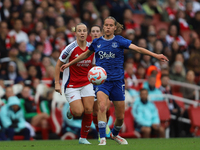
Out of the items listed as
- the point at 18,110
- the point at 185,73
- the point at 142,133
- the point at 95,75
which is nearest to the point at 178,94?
the point at 185,73

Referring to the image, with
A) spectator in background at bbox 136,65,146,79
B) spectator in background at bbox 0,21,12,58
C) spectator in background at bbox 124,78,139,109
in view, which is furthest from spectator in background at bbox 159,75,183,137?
spectator in background at bbox 0,21,12,58

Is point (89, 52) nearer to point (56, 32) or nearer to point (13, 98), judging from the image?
point (13, 98)

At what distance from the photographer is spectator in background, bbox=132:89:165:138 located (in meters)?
13.4

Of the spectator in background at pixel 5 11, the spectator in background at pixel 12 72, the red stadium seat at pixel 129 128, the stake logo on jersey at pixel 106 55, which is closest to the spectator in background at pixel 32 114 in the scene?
the spectator in background at pixel 12 72

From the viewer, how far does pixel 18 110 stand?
12297 mm

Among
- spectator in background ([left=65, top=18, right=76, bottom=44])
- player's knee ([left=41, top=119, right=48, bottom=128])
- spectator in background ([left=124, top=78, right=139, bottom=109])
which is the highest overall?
spectator in background ([left=65, top=18, right=76, bottom=44])

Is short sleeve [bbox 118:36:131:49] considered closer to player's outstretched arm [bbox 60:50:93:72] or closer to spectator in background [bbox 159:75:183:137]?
player's outstretched arm [bbox 60:50:93:72]

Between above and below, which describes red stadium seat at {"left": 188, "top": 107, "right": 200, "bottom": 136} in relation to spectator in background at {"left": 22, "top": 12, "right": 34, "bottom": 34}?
below

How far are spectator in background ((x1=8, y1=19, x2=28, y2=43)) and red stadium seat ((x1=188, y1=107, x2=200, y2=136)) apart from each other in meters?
5.99

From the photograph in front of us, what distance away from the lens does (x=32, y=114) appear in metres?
12.9

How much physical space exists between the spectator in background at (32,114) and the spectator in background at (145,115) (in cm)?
273

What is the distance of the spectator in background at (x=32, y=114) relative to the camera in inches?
501

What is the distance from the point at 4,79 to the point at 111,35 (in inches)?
228

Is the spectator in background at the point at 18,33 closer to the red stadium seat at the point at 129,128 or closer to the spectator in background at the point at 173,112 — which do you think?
the red stadium seat at the point at 129,128
